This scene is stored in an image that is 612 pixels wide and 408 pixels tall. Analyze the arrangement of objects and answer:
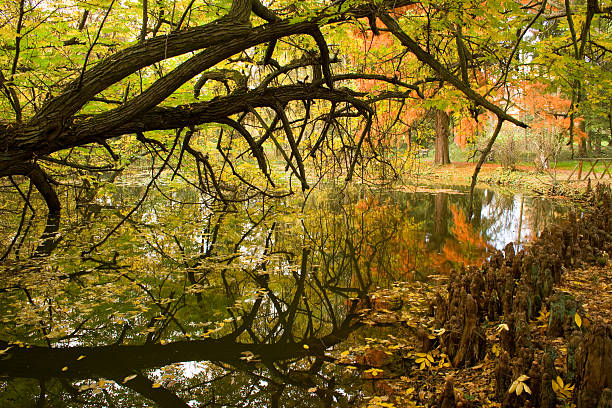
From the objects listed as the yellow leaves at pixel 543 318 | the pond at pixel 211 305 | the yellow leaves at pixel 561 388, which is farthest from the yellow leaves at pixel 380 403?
the yellow leaves at pixel 543 318

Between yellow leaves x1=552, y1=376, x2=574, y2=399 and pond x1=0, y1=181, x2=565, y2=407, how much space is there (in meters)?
1.40

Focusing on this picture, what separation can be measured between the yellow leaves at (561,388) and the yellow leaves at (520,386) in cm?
19

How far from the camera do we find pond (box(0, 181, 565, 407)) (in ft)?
11.5

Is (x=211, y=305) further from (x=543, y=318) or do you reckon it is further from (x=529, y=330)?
(x=543, y=318)

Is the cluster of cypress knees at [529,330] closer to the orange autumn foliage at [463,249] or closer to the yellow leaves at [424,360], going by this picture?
the yellow leaves at [424,360]

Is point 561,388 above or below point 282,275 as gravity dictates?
above

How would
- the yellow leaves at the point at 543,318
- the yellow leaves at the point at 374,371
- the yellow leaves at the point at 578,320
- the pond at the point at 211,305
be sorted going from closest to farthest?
1. the yellow leaves at the point at 578,320
2. the pond at the point at 211,305
3. the yellow leaves at the point at 374,371
4. the yellow leaves at the point at 543,318

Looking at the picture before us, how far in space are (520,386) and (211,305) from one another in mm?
3700

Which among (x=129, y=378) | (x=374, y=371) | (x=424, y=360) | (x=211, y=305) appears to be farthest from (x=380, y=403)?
(x=211, y=305)

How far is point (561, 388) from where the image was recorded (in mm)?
2637

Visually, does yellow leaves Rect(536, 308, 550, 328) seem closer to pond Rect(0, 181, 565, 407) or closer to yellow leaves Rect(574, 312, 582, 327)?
yellow leaves Rect(574, 312, 582, 327)

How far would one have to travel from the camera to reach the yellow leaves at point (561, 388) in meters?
2.61

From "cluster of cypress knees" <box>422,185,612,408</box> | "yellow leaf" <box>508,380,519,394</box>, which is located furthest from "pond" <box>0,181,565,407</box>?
"yellow leaf" <box>508,380,519,394</box>

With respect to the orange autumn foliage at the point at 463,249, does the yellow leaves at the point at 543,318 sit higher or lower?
higher
